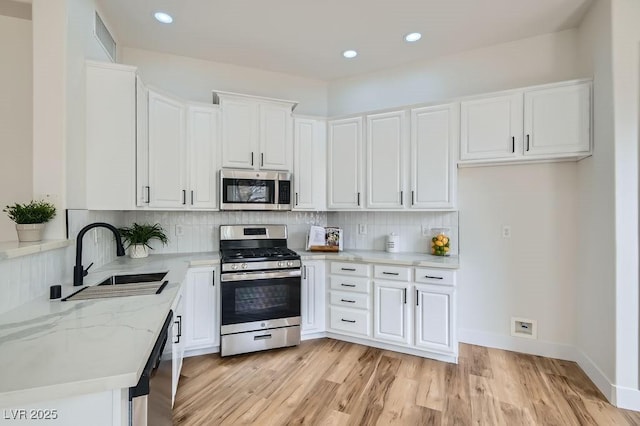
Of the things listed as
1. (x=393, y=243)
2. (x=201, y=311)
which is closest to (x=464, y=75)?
(x=393, y=243)

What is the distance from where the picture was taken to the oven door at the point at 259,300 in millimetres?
2912

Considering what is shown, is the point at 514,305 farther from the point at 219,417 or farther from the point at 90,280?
the point at 90,280

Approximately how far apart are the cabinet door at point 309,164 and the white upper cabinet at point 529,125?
1481 millimetres

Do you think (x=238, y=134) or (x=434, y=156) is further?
(x=238, y=134)

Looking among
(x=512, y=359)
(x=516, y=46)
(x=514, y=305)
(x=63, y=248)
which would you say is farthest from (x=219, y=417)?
(x=516, y=46)

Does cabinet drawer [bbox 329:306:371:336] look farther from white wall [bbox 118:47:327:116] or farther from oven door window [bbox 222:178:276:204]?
white wall [bbox 118:47:327:116]

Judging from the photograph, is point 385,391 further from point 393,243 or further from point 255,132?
→ point 255,132

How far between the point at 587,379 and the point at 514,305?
737 millimetres

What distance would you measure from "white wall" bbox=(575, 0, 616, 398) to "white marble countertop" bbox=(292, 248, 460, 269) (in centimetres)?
102

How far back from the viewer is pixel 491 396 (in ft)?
7.57

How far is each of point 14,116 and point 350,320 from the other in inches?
123

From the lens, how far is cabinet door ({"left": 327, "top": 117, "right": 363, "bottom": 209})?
3.46m

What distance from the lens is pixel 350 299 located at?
3.22m

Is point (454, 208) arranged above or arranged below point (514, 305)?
above
